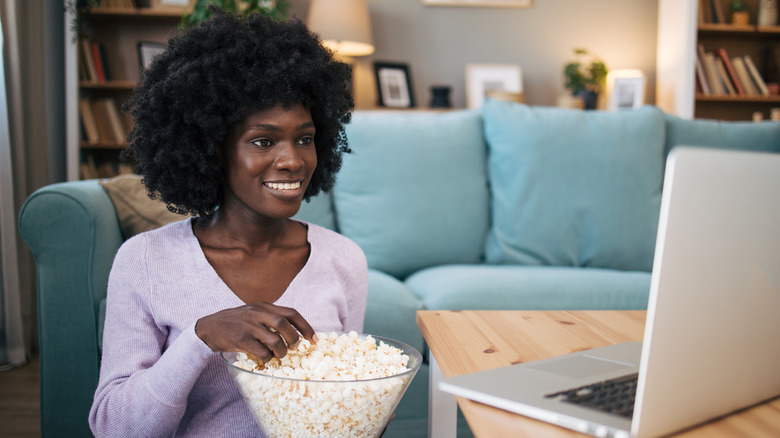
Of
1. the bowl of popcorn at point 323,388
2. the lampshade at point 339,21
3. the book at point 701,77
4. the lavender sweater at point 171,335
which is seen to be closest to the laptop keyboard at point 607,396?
the bowl of popcorn at point 323,388

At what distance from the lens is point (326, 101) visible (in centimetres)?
110

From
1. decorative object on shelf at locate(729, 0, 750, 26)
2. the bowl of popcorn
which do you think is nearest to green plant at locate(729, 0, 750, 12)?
decorative object on shelf at locate(729, 0, 750, 26)

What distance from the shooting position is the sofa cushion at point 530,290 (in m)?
1.73

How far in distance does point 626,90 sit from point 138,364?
3779mm

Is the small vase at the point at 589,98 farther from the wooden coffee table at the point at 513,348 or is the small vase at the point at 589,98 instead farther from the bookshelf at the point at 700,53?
the wooden coffee table at the point at 513,348

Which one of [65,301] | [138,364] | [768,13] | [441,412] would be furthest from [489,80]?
[138,364]

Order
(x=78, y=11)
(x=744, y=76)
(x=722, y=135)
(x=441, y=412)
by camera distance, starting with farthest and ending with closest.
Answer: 1. (x=744, y=76)
2. (x=78, y=11)
3. (x=722, y=135)
4. (x=441, y=412)

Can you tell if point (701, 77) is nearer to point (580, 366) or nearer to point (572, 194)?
point (572, 194)

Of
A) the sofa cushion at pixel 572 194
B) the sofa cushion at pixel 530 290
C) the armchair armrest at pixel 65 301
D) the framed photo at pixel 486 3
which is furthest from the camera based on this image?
the framed photo at pixel 486 3

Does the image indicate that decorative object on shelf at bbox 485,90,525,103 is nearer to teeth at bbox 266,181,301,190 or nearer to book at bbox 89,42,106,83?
book at bbox 89,42,106,83

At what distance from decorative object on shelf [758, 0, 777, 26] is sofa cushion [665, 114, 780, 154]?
2.01 metres

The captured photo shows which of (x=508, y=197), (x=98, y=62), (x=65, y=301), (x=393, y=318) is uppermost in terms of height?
(x=98, y=62)

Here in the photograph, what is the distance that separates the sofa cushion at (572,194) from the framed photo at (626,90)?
1.86 metres

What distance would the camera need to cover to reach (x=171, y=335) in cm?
92
